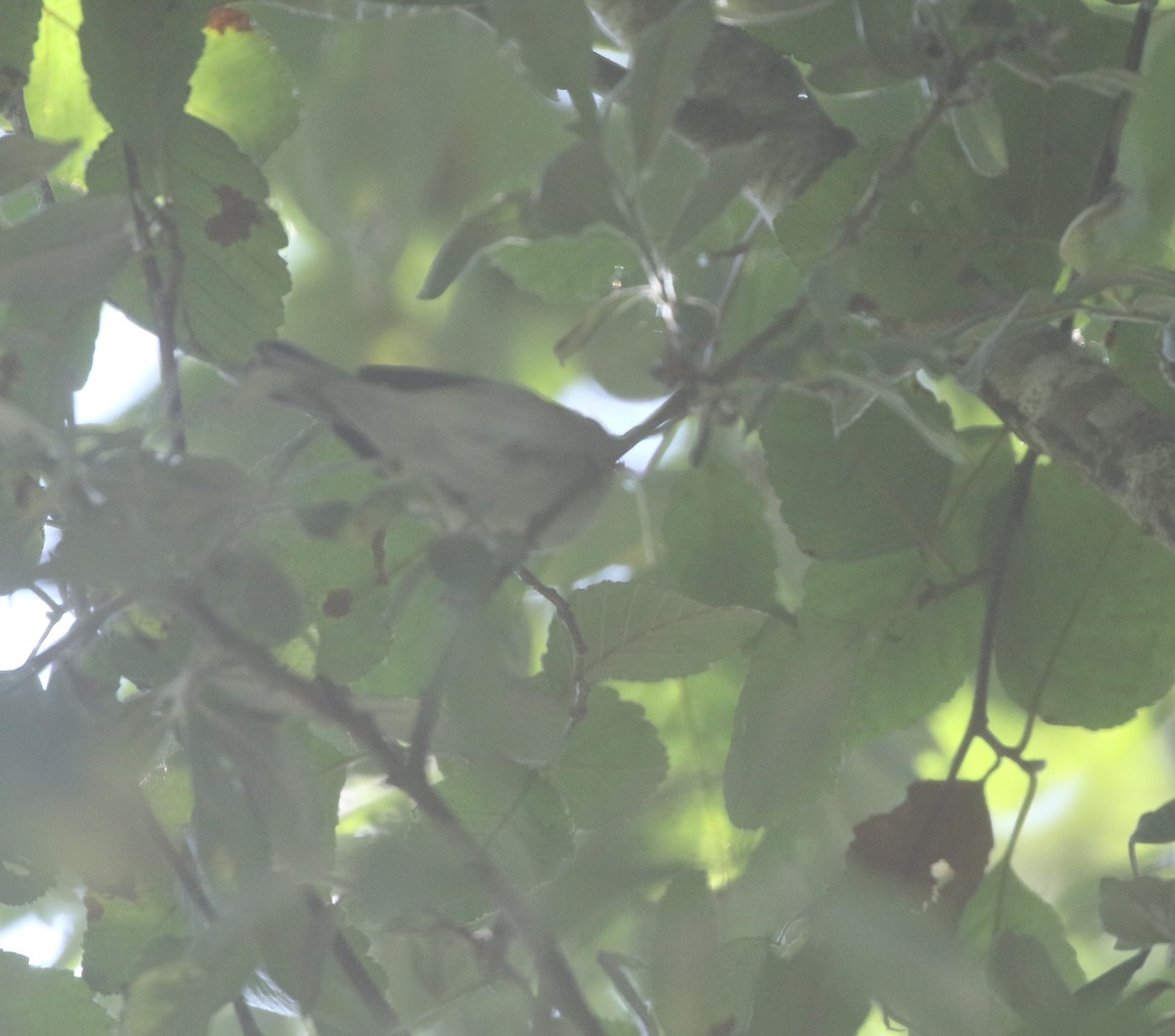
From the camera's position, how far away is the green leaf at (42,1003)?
1.67ft

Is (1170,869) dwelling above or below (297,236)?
below

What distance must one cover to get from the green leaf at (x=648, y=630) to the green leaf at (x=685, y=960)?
0.40 ft

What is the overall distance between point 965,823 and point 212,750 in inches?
14.9

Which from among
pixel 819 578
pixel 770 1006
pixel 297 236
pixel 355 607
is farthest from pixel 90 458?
pixel 297 236

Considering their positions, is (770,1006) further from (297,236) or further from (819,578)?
(297,236)

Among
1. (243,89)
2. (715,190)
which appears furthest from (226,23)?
(715,190)

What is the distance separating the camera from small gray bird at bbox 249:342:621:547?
34 centimetres

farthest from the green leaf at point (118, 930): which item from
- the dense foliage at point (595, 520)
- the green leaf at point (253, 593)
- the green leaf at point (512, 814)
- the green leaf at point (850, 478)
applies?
the green leaf at point (850, 478)

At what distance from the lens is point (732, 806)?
1.69 feet

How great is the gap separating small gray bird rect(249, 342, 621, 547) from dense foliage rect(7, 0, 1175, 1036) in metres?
0.01

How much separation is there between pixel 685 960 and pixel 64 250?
1.00 ft

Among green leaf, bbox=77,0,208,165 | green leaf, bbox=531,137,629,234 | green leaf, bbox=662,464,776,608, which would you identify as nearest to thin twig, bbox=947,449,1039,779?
green leaf, bbox=662,464,776,608

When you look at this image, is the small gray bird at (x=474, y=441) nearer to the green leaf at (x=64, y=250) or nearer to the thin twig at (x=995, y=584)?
the green leaf at (x=64, y=250)

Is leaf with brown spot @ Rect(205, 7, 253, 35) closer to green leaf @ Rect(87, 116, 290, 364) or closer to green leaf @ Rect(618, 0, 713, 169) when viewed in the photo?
green leaf @ Rect(87, 116, 290, 364)
